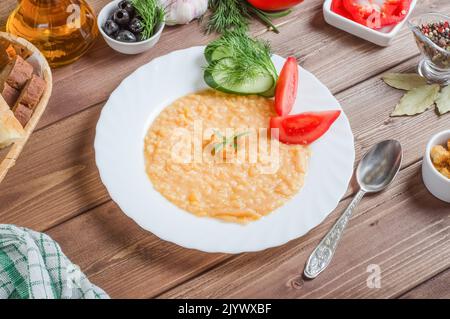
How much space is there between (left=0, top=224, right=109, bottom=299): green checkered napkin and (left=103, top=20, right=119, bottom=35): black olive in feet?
2.51

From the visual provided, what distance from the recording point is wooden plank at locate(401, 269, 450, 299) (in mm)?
1517

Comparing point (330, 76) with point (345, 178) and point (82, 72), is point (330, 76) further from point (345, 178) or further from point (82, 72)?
point (82, 72)

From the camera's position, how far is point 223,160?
168 centimetres

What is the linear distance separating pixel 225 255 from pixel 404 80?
2.86ft

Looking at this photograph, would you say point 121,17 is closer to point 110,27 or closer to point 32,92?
point 110,27

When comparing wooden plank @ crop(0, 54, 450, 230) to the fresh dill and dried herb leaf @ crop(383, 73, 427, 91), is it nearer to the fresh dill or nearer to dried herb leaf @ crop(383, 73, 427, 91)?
dried herb leaf @ crop(383, 73, 427, 91)

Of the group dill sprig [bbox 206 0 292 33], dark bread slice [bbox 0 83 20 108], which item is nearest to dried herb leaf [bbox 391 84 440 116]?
dill sprig [bbox 206 0 292 33]

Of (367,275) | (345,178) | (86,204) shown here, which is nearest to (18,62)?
(86,204)

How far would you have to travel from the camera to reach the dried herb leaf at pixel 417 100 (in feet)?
6.19

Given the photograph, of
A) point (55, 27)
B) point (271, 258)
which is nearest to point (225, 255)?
point (271, 258)

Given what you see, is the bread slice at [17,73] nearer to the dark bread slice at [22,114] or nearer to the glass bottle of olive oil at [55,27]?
the dark bread slice at [22,114]

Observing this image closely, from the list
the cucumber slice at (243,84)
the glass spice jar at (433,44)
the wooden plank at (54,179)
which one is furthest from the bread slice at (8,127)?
the glass spice jar at (433,44)

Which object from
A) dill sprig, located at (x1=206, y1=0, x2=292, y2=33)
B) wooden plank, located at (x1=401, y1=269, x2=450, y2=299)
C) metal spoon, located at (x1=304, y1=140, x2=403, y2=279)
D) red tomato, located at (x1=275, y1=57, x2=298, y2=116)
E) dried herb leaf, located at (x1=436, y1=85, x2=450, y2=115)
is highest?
dill sprig, located at (x1=206, y1=0, x2=292, y2=33)

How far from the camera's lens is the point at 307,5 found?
218 cm
